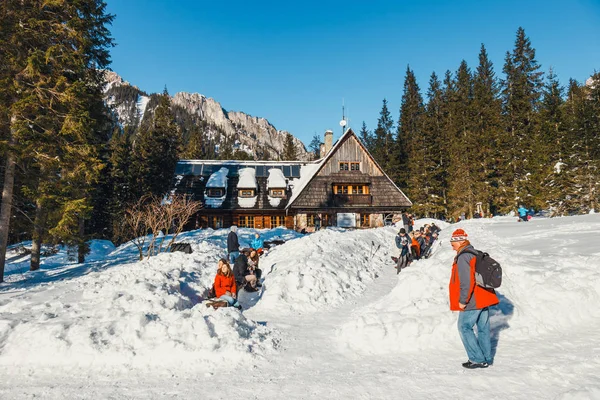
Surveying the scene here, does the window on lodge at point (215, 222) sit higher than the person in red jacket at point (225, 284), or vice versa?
the window on lodge at point (215, 222)

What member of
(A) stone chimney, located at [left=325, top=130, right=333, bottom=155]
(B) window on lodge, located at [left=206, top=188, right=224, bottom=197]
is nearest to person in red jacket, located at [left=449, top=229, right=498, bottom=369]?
(B) window on lodge, located at [left=206, top=188, right=224, bottom=197]

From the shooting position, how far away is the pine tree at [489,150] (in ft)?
112

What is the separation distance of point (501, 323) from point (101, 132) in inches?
876

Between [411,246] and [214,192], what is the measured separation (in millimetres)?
19961

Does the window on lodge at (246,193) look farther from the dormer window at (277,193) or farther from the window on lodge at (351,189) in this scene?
the window on lodge at (351,189)

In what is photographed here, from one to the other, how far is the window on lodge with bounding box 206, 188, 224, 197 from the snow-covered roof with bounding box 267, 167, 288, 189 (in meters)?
4.16

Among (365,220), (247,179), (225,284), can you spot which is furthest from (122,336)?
(365,220)

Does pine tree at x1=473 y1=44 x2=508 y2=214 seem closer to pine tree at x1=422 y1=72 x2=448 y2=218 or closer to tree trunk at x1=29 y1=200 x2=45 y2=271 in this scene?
pine tree at x1=422 y1=72 x2=448 y2=218

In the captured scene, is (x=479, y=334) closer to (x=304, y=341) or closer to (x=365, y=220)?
(x=304, y=341)

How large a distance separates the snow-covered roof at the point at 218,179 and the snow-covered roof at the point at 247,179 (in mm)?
1363

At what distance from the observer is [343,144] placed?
30.1m

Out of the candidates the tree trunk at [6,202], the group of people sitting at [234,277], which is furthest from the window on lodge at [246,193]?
the tree trunk at [6,202]

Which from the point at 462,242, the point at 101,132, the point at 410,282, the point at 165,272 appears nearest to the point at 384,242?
the point at 410,282

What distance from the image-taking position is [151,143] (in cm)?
3838
